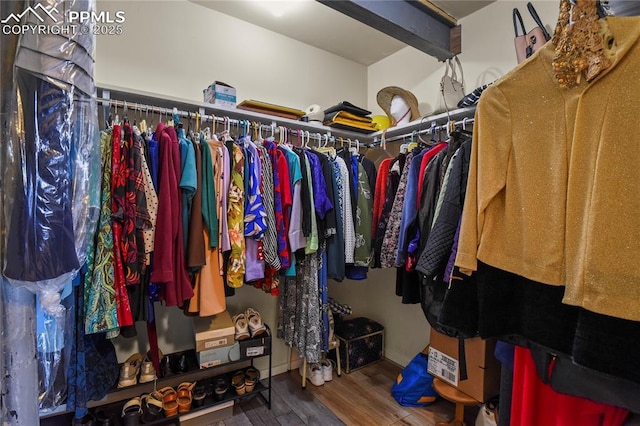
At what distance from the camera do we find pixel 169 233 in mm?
1227

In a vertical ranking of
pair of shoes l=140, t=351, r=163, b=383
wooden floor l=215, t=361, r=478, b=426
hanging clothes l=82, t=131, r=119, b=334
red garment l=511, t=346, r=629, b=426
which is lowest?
wooden floor l=215, t=361, r=478, b=426

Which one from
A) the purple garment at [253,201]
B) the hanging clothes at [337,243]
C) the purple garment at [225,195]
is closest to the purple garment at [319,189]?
the hanging clothes at [337,243]

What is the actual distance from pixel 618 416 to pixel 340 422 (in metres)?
1.39

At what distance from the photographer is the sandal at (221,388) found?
1.70 m

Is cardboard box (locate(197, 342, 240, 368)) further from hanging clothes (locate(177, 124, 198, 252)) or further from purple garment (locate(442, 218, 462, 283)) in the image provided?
purple garment (locate(442, 218, 462, 283))

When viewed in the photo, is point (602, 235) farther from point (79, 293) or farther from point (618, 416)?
point (79, 293)

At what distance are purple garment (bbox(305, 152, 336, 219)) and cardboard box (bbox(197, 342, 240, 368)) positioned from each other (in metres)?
0.91

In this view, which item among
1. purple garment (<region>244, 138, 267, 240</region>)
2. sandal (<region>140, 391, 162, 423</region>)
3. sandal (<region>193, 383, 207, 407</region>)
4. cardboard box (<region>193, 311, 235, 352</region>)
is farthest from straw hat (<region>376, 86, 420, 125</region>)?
sandal (<region>140, 391, 162, 423</region>)

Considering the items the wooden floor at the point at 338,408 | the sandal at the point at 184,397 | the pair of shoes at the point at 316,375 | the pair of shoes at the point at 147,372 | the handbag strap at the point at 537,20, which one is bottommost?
the wooden floor at the point at 338,408

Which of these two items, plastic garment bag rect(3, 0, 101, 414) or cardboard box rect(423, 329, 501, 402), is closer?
plastic garment bag rect(3, 0, 101, 414)

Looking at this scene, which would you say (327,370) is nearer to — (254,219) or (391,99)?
(254,219)

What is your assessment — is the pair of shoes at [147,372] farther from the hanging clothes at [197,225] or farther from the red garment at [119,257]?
the hanging clothes at [197,225]

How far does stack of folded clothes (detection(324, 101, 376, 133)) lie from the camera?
2055mm

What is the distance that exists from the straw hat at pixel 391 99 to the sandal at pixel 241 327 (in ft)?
5.46
